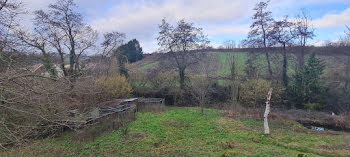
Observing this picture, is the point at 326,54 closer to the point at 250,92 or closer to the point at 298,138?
the point at 250,92

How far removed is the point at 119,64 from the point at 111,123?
12.2 metres

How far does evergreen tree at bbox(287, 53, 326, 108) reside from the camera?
16906 mm

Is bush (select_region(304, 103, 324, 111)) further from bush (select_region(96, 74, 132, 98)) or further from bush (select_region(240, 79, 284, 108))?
bush (select_region(96, 74, 132, 98))

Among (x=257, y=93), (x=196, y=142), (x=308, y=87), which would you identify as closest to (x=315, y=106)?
(x=308, y=87)

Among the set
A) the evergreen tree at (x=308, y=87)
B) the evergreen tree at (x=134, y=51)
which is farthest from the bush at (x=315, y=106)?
the evergreen tree at (x=134, y=51)

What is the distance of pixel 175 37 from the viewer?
2250 centimetres

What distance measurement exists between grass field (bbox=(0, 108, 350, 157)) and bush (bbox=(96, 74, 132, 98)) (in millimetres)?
6019

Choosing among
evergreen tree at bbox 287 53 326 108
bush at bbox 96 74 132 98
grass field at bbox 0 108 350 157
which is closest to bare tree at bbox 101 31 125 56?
bush at bbox 96 74 132 98

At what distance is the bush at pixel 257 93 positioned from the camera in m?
16.2

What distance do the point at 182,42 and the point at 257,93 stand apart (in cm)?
1035

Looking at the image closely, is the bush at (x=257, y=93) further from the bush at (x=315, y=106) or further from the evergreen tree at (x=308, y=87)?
the bush at (x=315, y=106)

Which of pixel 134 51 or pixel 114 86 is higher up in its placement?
pixel 134 51

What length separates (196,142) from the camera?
914cm

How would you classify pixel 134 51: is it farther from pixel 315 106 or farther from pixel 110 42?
pixel 315 106
